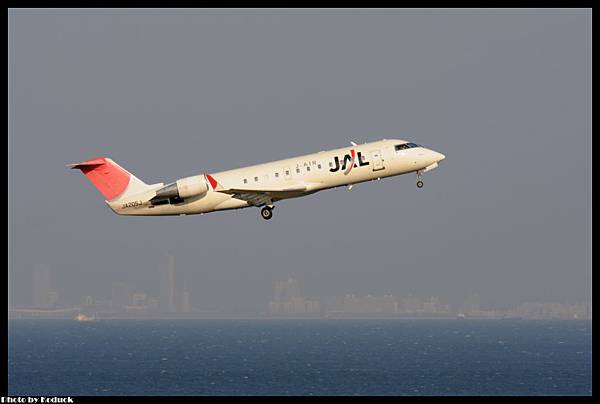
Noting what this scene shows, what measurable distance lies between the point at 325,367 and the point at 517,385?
43.7m

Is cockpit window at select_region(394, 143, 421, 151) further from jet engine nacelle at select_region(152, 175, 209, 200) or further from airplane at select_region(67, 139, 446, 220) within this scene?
jet engine nacelle at select_region(152, 175, 209, 200)

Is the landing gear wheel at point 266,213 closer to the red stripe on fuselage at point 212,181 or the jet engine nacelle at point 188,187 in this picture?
the red stripe on fuselage at point 212,181

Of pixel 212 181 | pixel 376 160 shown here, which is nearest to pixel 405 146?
pixel 376 160

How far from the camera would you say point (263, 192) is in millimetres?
54625

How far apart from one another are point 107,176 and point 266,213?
1053cm

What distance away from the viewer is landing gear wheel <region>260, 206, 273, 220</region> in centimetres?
5625

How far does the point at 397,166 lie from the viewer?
179 feet

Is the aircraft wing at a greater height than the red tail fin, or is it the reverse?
the red tail fin

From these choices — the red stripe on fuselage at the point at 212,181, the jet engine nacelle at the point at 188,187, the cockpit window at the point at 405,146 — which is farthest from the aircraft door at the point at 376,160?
the jet engine nacelle at the point at 188,187

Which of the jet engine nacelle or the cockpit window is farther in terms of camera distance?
the jet engine nacelle

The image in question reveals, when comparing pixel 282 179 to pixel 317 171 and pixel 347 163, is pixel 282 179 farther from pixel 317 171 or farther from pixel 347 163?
pixel 347 163

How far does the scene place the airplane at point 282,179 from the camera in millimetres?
54094

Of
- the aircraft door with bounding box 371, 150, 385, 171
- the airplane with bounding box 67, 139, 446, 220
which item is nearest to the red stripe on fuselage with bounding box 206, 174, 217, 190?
the airplane with bounding box 67, 139, 446, 220
